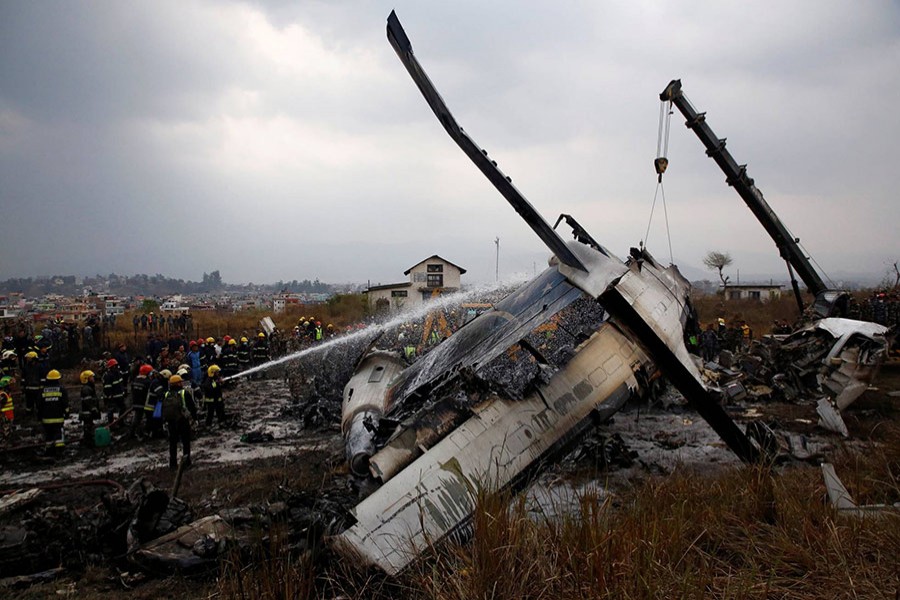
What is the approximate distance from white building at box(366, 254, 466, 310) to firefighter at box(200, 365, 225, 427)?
2823 cm

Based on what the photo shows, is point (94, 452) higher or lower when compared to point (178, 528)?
lower

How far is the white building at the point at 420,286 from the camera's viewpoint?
136ft

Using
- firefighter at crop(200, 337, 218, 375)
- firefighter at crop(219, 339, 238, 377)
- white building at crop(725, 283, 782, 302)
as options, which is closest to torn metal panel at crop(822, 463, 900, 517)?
firefighter at crop(219, 339, 238, 377)

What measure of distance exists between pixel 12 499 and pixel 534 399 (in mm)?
7216

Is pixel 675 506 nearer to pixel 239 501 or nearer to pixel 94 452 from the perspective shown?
pixel 239 501

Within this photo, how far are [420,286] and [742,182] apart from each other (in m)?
30.5

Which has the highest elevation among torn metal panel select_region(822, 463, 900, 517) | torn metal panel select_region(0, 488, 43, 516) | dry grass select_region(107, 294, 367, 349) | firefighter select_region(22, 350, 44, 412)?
torn metal panel select_region(822, 463, 900, 517)

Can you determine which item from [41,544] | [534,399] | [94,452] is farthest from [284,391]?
[534,399]

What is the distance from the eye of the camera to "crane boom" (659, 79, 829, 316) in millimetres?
14578

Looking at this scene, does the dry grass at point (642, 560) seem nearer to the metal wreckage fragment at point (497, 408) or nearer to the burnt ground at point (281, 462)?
the metal wreckage fragment at point (497, 408)

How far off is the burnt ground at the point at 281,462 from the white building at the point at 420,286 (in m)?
28.2

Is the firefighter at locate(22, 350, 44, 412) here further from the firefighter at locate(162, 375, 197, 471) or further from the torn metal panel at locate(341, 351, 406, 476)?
the torn metal panel at locate(341, 351, 406, 476)

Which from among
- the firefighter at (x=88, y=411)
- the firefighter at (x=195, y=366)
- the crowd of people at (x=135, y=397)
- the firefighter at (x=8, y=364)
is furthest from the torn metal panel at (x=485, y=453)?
the firefighter at (x=8, y=364)

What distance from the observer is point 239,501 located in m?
6.93
